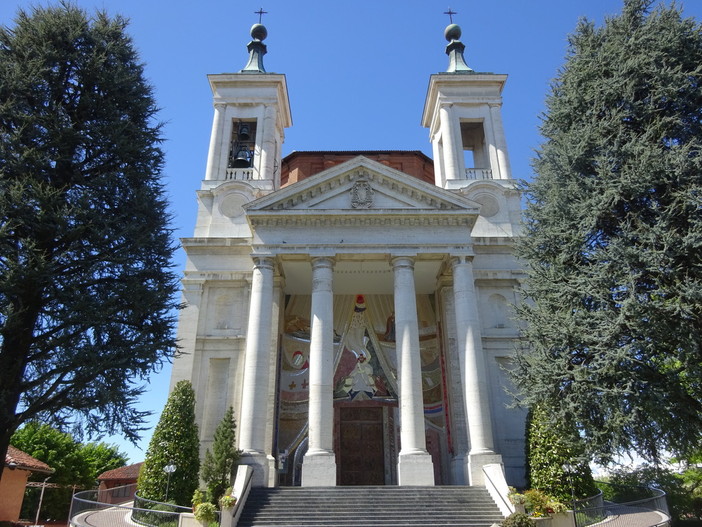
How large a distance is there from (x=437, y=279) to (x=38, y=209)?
14859 mm

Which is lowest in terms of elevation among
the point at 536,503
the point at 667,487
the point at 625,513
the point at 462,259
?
the point at 625,513

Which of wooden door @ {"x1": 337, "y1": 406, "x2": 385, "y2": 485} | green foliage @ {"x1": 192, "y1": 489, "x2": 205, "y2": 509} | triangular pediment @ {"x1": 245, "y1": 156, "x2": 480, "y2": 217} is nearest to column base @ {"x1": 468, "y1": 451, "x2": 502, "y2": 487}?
wooden door @ {"x1": 337, "y1": 406, "x2": 385, "y2": 485}

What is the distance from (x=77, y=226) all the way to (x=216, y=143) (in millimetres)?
13705

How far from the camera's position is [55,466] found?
3525cm

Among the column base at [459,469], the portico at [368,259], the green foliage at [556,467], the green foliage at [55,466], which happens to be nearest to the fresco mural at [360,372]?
the column base at [459,469]

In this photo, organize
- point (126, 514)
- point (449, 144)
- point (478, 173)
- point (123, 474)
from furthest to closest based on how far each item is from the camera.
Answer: point (123, 474) → point (449, 144) → point (478, 173) → point (126, 514)

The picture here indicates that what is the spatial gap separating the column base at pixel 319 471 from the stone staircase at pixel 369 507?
1.40ft

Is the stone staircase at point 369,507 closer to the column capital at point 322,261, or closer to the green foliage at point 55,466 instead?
the column capital at point 322,261

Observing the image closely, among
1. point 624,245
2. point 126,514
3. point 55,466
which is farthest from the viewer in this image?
point 55,466

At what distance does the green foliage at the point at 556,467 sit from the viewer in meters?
14.5

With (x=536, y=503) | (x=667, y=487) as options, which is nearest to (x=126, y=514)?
(x=536, y=503)

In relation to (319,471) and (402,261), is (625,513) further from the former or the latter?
(402,261)

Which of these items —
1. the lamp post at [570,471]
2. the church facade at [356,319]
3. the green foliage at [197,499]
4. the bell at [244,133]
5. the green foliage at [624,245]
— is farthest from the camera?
the bell at [244,133]

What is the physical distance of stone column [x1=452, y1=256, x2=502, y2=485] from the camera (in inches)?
663
